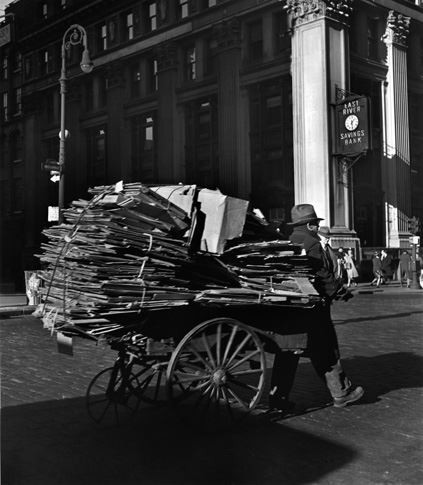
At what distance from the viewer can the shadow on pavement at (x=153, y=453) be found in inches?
144

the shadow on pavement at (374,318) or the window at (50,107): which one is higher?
the window at (50,107)

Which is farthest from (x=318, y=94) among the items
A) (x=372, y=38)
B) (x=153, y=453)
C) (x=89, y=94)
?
(x=153, y=453)

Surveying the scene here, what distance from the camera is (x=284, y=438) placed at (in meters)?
4.52

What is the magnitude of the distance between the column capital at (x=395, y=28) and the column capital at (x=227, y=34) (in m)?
7.20

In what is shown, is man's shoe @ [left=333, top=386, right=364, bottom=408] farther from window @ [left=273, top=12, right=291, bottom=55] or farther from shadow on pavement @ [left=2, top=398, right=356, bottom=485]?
window @ [left=273, top=12, right=291, bottom=55]

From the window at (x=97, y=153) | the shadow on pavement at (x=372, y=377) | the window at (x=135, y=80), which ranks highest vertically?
the window at (x=135, y=80)

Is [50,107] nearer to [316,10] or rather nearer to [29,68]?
[29,68]

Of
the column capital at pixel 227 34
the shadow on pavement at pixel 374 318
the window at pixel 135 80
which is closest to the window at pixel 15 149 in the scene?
the window at pixel 135 80

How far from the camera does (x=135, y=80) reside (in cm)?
2259

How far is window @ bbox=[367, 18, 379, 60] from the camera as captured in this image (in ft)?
94.4

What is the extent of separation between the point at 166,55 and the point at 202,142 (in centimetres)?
478

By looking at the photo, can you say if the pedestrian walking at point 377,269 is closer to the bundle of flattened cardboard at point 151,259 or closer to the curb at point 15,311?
the curb at point 15,311

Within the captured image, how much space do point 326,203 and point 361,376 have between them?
19.9 metres

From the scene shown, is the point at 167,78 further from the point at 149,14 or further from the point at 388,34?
the point at 388,34
